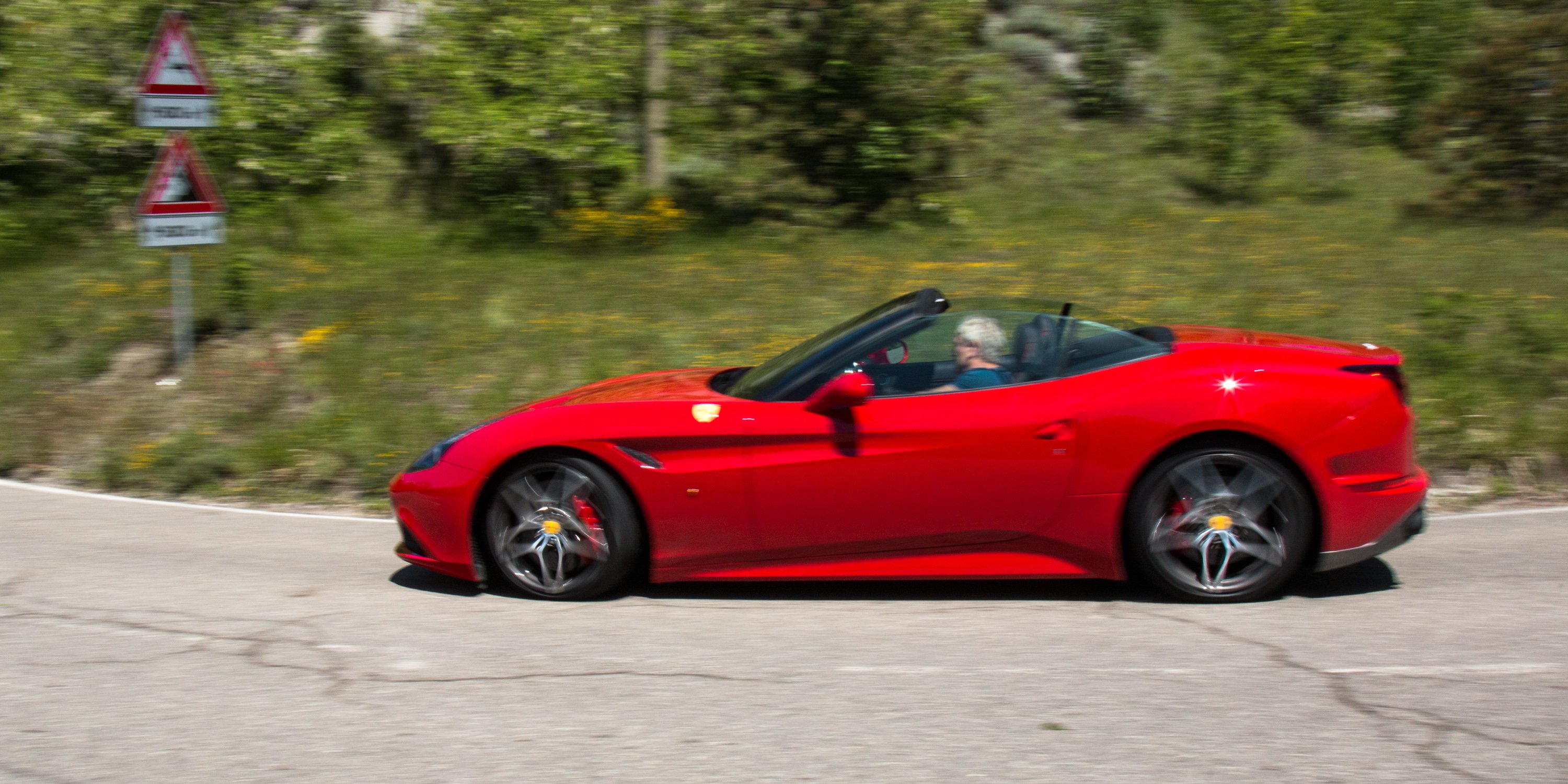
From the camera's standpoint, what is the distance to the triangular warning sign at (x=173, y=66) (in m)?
8.67

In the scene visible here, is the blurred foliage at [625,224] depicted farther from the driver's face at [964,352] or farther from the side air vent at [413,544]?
the driver's face at [964,352]

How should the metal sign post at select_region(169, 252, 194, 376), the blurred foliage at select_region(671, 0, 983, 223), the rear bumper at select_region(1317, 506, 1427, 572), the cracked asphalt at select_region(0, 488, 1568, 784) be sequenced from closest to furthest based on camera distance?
the cracked asphalt at select_region(0, 488, 1568, 784) < the rear bumper at select_region(1317, 506, 1427, 572) < the metal sign post at select_region(169, 252, 194, 376) < the blurred foliage at select_region(671, 0, 983, 223)

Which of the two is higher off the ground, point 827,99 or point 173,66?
point 827,99

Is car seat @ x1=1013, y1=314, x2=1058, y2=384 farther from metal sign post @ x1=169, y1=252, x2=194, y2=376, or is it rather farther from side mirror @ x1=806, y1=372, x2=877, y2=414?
metal sign post @ x1=169, y1=252, x2=194, y2=376

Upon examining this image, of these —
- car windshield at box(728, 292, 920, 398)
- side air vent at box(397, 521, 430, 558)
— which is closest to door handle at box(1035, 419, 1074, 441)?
car windshield at box(728, 292, 920, 398)

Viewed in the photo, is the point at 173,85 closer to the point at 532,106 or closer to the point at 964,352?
the point at 532,106

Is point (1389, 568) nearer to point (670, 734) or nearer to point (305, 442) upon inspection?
point (670, 734)

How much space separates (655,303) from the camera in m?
10.3

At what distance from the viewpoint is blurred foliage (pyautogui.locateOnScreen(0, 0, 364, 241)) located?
12.6 m

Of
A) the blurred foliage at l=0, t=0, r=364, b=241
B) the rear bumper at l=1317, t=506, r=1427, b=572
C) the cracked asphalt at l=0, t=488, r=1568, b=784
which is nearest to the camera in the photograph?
the cracked asphalt at l=0, t=488, r=1568, b=784

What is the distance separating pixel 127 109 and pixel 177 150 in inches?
190

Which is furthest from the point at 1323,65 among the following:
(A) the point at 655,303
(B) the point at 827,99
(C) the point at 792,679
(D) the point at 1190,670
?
(C) the point at 792,679

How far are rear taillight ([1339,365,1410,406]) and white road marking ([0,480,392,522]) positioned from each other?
487 centimetres

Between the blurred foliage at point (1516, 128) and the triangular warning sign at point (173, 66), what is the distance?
10.3 m
